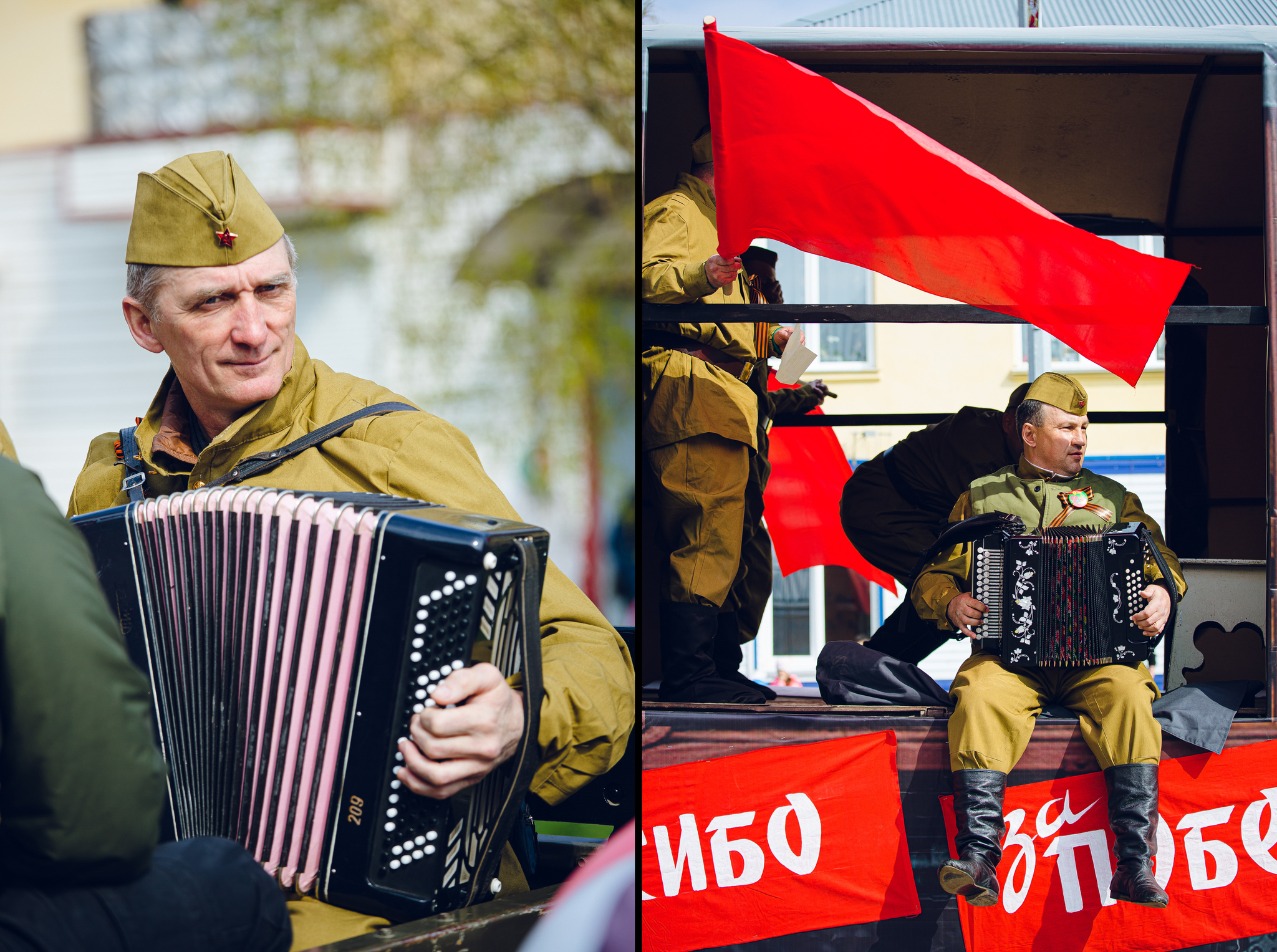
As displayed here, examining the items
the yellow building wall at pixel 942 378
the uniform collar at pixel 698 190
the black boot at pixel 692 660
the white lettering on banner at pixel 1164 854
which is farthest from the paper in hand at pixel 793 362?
the yellow building wall at pixel 942 378

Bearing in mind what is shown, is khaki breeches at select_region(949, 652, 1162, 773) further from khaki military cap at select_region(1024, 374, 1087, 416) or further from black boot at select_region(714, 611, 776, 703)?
khaki military cap at select_region(1024, 374, 1087, 416)

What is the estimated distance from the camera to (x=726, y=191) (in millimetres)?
2484

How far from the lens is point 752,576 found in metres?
3.29

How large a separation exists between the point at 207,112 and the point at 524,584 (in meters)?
1.24

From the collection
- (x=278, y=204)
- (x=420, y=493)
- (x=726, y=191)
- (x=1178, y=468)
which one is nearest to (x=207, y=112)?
(x=278, y=204)

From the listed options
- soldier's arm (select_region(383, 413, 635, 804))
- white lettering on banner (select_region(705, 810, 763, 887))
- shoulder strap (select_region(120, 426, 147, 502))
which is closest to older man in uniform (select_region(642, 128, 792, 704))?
white lettering on banner (select_region(705, 810, 763, 887))

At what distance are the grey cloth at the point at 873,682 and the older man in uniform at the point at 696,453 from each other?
0.24 metres

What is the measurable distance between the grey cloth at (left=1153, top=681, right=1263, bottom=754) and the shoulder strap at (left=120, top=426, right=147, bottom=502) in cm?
242

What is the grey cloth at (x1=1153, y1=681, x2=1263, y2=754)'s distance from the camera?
8.14ft

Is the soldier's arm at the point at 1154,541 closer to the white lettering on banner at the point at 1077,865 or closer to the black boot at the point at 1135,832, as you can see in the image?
the black boot at the point at 1135,832

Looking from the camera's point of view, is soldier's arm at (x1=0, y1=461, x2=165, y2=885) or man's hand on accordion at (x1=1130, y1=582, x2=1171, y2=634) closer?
soldier's arm at (x1=0, y1=461, x2=165, y2=885)

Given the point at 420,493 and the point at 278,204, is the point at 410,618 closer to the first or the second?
the point at 420,493

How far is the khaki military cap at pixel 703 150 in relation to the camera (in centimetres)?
272

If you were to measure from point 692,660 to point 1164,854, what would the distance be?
1.24m
